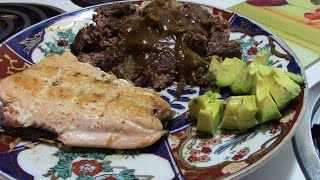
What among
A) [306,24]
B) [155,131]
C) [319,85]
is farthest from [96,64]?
Answer: [306,24]

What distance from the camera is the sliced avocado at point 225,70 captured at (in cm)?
159

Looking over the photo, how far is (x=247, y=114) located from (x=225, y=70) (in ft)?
1.07

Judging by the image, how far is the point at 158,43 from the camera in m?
1.70

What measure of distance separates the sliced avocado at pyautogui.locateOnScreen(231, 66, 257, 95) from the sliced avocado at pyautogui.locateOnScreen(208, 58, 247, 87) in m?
0.03

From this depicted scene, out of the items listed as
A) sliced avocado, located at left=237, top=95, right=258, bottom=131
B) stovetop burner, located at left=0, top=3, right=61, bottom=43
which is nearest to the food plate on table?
sliced avocado, located at left=237, top=95, right=258, bottom=131

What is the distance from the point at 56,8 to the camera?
249 cm

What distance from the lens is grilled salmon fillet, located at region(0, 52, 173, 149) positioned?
131 cm

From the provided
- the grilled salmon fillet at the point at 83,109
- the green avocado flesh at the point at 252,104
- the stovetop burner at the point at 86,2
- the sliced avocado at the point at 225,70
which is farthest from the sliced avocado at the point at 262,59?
the stovetop burner at the point at 86,2

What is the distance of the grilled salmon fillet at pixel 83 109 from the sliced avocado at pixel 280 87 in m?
0.36

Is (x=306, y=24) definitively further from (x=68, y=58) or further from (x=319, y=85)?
(x=68, y=58)

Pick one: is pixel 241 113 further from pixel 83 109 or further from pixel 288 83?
pixel 83 109

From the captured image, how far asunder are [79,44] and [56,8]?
2.47 feet

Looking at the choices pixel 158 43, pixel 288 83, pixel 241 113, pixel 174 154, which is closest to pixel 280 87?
pixel 288 83

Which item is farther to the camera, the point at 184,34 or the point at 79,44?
the point at 79,44
